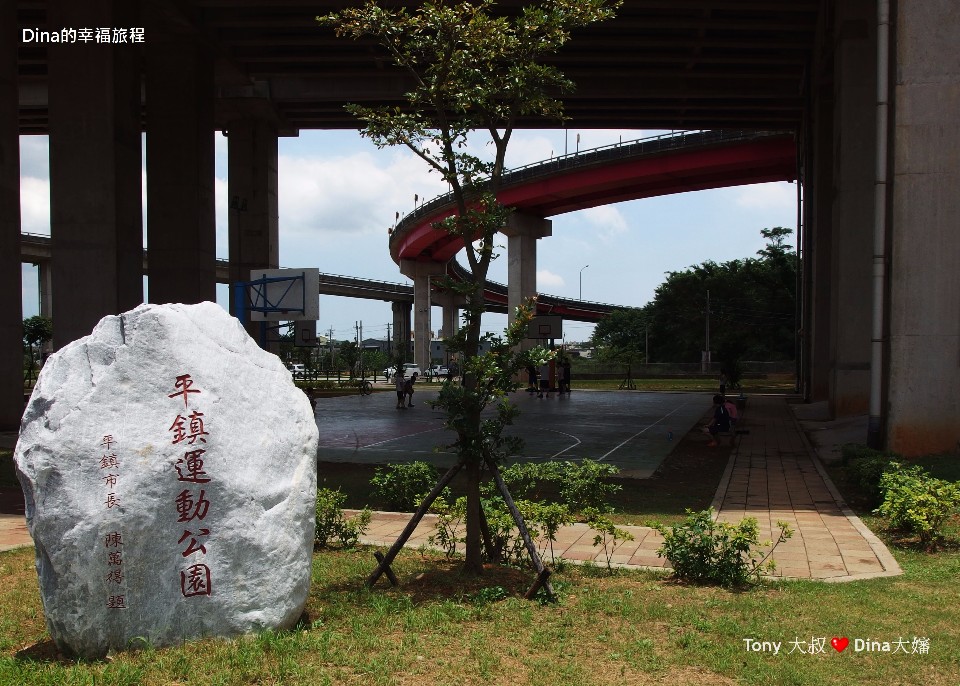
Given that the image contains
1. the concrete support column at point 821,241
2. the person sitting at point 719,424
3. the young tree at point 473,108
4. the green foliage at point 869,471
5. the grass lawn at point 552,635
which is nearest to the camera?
the grass lawn at point 552,635

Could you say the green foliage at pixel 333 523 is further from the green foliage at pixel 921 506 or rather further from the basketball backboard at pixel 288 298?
the basketball backboard at pixel 288 298

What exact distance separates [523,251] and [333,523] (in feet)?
138

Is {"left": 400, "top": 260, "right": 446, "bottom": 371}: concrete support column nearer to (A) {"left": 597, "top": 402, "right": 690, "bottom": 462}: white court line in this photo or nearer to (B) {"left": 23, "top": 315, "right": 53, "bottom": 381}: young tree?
(B) {"left": 23, "top": 315, "right": 53, "bottom": 381}: young tree

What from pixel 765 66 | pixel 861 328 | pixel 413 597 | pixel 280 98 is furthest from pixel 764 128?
pixel 413 597

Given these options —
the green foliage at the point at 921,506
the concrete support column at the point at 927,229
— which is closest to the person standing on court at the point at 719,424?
the concrete support column at the point at 927,229

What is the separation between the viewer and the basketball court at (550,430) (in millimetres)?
16092

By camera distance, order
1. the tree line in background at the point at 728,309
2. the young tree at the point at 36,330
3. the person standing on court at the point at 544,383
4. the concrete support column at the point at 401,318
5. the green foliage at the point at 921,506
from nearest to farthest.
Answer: the green foliage at the point at 921,506, the person standing on court at the point at 544,383, the young tree at the point at 36,330, the tree line in background at the point at 728,309, the concrete support column at the point at 401,318

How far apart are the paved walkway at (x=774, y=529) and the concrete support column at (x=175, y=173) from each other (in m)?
15.7

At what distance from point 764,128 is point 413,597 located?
34985 mm

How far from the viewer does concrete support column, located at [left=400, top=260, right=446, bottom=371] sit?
67312 millimetres

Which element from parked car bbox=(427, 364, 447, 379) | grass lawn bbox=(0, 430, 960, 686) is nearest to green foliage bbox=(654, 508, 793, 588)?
grass lawn bbox=(0, 430, 960, 686)

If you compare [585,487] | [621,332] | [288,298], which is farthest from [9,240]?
[621,332]

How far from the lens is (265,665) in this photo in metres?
4.86

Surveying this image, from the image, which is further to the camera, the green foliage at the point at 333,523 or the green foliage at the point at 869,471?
the green foliage at the point at 869,471
